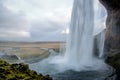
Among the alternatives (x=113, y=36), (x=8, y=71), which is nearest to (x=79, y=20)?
(x=113, y=36)

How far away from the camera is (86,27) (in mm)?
53406

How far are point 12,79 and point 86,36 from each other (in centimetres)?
4637

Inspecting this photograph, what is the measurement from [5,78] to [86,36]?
1827 inches

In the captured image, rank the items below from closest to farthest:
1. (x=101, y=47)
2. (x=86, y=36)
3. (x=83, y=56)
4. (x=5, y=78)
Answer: (x=5, y=78), (x=83, y=56), (x=86, y=36), (x=101, y=47)

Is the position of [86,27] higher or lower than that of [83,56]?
higher

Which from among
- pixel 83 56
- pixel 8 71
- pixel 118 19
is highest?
pixel 118 19

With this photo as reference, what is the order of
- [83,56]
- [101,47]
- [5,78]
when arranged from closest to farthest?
[5,78] → [83,56] → [101,47]

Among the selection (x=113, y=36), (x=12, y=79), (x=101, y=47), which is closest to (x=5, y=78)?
(x=12, y=79)

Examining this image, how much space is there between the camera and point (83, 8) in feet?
175

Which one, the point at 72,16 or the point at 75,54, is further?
the point at 72,16

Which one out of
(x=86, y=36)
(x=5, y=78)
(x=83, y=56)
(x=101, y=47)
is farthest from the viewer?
(x=101, y=47)

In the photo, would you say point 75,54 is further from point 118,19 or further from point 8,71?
point 8,71

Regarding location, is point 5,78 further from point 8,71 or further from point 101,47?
point 101,47

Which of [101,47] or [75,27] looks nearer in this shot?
[75,27]
